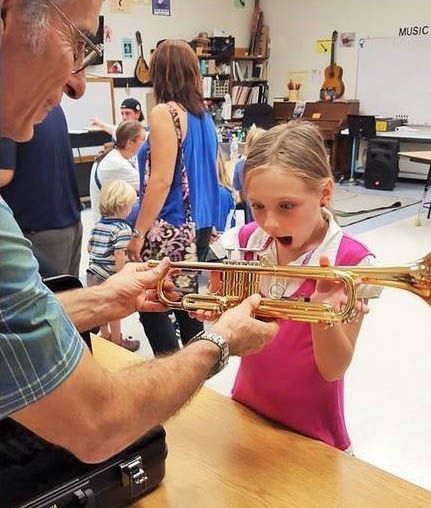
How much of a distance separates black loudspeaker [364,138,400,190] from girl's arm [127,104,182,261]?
5.95 m

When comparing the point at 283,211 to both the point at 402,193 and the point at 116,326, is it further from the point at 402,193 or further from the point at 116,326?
the point at 402,193

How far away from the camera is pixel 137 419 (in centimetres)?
80

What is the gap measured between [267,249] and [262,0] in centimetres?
891

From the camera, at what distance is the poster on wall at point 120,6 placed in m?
7.41

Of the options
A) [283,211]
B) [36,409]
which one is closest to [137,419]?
[36,409]

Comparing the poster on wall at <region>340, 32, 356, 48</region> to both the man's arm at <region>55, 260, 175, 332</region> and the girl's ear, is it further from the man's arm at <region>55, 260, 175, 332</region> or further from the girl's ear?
the man's arm at <region>55, 260, 175, 332</region>

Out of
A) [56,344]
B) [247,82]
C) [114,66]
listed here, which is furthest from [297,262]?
[247,82]

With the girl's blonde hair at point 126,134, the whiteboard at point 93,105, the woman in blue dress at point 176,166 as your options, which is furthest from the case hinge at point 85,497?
the whiteboard at point 93,105

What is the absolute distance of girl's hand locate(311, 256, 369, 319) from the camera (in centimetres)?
109

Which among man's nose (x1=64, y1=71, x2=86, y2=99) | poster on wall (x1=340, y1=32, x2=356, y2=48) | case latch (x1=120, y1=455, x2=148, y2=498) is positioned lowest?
case latch (x1=120, y1=455, x2=148, y2=498)

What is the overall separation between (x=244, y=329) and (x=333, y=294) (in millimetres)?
202

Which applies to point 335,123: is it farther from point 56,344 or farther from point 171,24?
point 56,344

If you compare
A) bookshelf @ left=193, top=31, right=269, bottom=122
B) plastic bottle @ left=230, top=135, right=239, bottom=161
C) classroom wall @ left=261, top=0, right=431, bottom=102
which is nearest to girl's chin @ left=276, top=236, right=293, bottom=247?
plastic bottle @ left=230, top=135, right=239, bottom=161

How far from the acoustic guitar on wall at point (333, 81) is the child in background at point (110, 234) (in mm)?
6426
